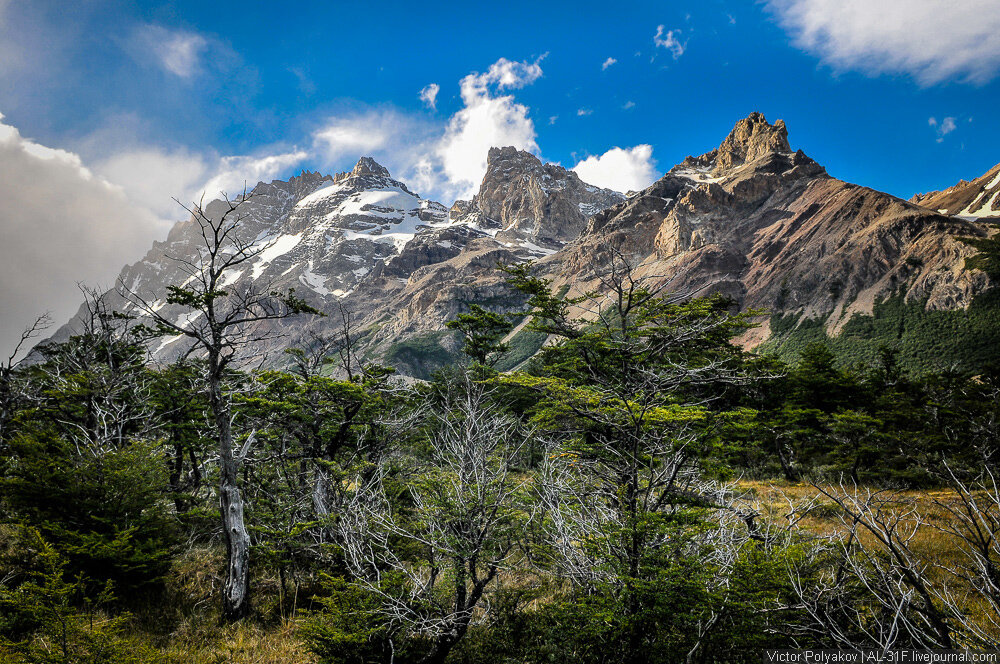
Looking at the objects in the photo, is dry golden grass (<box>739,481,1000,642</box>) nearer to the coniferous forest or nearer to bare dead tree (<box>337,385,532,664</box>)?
the coniferous forest

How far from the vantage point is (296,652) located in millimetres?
7086

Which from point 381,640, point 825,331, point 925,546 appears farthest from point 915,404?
point 825,331

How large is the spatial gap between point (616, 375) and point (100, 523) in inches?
431

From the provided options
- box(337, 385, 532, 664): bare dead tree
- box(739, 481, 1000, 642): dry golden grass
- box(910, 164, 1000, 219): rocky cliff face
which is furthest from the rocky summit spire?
box(337, 385, 532, 664): bare dead tree

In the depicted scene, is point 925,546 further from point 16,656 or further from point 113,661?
point 16,656

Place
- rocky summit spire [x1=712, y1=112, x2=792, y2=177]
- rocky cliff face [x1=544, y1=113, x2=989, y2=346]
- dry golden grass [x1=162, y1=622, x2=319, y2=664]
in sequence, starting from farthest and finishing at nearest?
rocky summit spire [x1=712, y1=112, x2=792, y2=177]
rocky cliff face [x1=544, y1=113, x2=989, y2=346]
dry golden grass [x1=162, y1=622, x2=319, y2=664]

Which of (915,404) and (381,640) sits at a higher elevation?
(915,404)

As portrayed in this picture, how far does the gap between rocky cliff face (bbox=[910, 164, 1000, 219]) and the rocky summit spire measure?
5166 cm

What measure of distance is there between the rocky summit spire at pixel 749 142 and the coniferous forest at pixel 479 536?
199m

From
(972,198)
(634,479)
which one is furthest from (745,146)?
(634,479)

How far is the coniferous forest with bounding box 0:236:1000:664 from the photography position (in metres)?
4.64

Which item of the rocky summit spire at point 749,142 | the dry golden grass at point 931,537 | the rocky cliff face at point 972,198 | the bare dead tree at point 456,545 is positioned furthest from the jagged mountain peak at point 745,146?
the bare dead tree at point 456,545

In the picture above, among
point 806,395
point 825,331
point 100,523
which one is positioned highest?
point 825,331

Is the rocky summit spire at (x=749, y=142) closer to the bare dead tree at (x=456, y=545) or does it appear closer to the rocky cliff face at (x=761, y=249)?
the rocky cliff face at (x=761, y=249)
